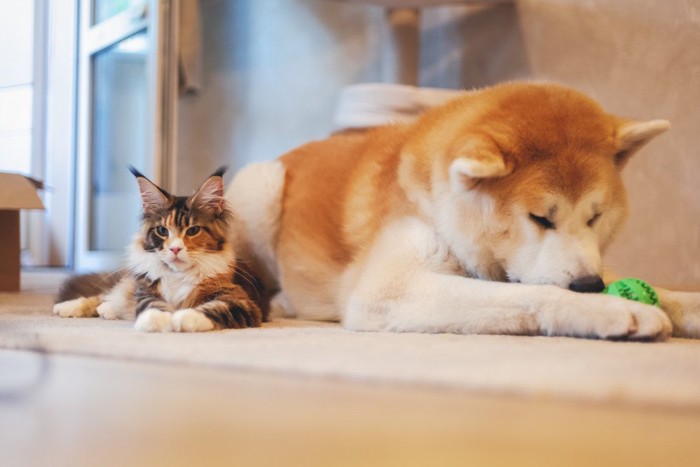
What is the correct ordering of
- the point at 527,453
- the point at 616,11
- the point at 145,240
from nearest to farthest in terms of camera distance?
1. the point at 527,453
2. the point at 145,240
3. the point at 616,11

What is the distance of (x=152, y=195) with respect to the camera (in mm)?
1621

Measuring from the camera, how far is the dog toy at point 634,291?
135 centimetres

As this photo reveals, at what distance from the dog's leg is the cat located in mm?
277

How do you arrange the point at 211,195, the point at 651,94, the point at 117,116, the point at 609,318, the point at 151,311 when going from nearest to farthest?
the point at 609,318
the point at 151,311
the point at 211,195
the point at 651,94
the point at 117,116

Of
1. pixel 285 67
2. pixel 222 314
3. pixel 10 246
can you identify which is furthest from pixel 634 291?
pixel 285 67

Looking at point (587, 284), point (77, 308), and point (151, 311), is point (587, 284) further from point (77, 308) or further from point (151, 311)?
point (77, 308)

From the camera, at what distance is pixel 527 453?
661 mm

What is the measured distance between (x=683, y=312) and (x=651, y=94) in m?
1.97

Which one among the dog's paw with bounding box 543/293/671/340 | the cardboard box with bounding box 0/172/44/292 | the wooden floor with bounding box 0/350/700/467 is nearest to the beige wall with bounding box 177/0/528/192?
the cardboard box with bounding box 0/172/44/292

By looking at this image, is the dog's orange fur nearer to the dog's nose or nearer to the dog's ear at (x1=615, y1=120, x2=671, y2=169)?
the dog's ear at (x1=615, y1=120, x2=671, y2=169)

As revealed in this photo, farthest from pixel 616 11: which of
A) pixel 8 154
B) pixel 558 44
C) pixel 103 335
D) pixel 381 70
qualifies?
pixel 8 154

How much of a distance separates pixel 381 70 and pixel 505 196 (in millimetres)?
2576

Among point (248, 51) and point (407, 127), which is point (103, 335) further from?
point (248, 51)

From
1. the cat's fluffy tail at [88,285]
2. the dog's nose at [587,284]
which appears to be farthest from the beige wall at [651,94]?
the cat's fluffy tail at [88,285]
